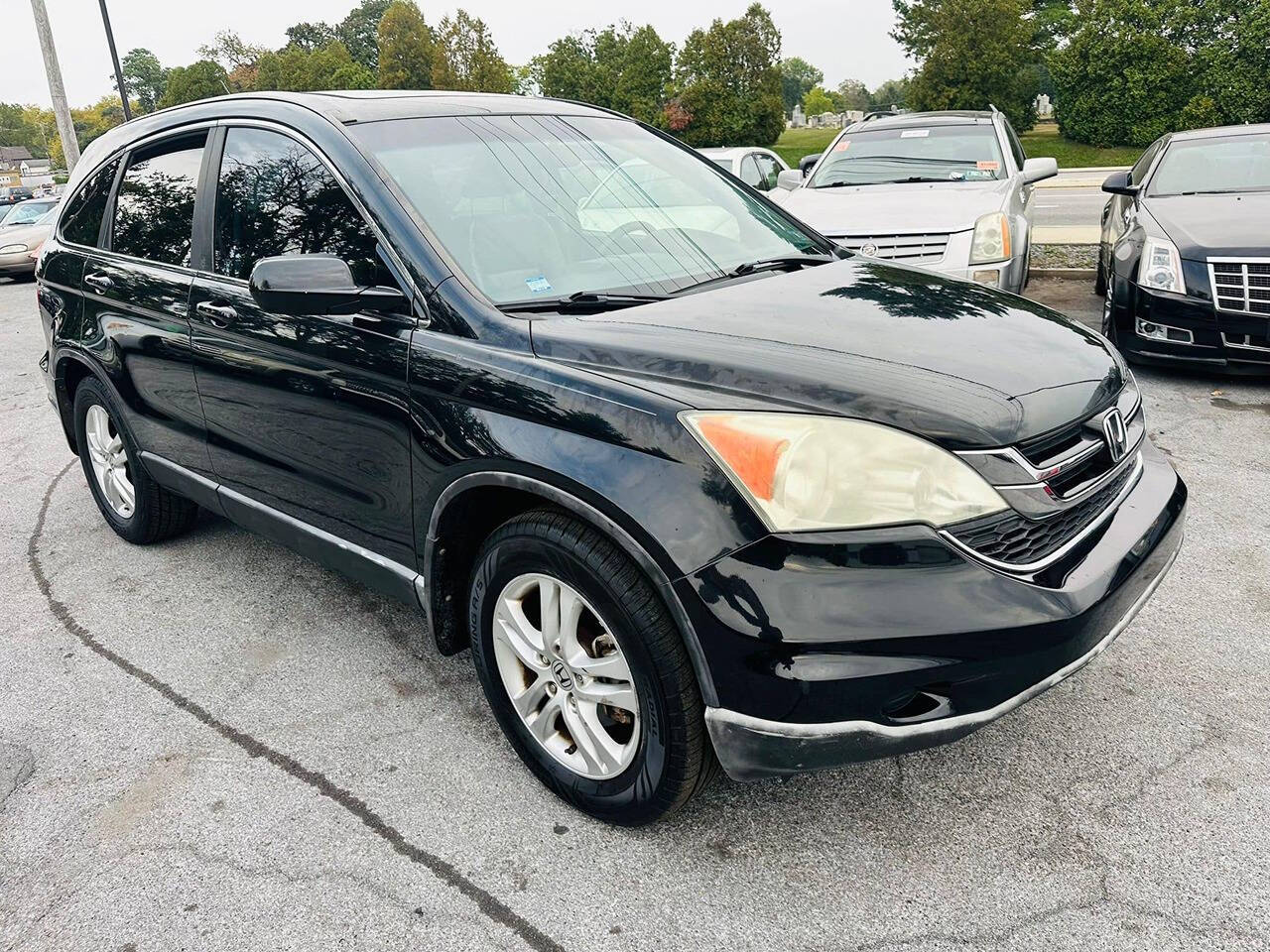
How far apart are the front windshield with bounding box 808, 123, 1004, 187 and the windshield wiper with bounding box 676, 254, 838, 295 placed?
5.03 meters

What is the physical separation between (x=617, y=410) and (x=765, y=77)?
39.3 meters

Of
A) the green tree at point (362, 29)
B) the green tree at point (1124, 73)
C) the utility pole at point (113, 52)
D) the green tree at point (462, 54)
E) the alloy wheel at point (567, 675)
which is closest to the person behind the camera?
the alloy wheel at point (567, 675)

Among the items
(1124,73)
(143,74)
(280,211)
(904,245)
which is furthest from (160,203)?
(143,74)

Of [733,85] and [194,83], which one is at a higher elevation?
[194,83]

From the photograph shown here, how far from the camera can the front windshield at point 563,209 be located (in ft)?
9.24

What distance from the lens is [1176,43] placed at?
1190 inches

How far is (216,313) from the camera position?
338cm

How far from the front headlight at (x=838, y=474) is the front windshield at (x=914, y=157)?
21.1 feet

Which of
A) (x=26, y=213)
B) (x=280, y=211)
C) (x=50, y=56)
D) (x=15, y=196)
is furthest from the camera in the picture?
(x=15, y=196)

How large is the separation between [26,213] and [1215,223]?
20888mm

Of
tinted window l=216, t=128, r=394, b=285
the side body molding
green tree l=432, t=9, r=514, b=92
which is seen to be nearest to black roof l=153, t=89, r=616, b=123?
tinted window l=216, t=128, r=394, b=285

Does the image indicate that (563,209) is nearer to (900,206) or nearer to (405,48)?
(900,206)

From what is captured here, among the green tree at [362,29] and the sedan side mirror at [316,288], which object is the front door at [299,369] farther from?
the green tree at [362,29]

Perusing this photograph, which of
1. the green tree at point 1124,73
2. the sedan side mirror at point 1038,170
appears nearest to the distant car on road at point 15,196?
the sedan side mirror at point 1038,170
